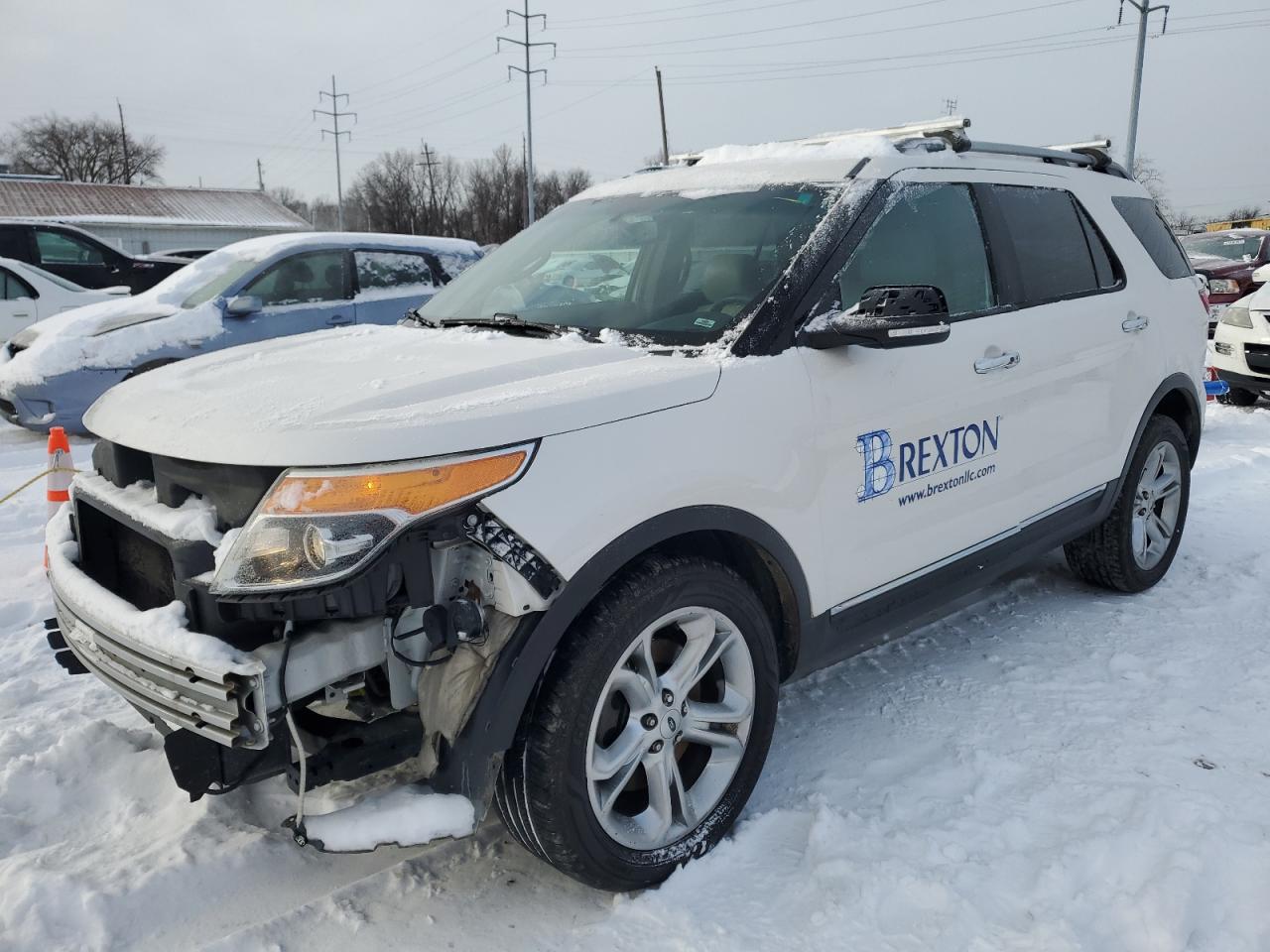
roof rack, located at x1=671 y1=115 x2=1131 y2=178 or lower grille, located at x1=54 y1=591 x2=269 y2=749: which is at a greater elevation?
roof rack, located at x1=671 y1=115 x2=1131 y2=178

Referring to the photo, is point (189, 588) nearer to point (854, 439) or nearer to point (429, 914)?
point (429, 914)

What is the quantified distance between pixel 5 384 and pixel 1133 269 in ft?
25.8

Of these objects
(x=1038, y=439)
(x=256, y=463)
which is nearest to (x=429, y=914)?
(x=256, y=463)

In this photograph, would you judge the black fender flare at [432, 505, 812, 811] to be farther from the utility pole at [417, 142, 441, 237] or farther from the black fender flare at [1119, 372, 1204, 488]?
the utility pole at [417, 142, 441, 237]

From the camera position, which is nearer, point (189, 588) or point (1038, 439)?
point (189, 588)

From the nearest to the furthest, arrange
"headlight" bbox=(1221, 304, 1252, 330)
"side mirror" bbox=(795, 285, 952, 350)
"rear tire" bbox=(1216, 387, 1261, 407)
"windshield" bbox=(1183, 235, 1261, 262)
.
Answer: "side mirror" bbox=(795, 285, 952, 350)
"headlight" bbox=(1221, 304, 1252, 330)
"rear tire" bbox=(1216, 387, 1261, 407)
"windshield" bbox=(1183, 235, 1261, 262)

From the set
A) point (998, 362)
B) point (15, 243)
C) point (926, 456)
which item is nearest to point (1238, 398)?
point (998, 362)

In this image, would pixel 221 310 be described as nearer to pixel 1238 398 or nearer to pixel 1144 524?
pixel 1144 524

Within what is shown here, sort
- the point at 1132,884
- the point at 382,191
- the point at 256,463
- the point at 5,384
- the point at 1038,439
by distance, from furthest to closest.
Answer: the point at 382,191, the point at 5,384, the point at 1038,439, the point at 1132,884, the point at 256,463

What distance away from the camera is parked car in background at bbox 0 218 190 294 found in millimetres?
12359

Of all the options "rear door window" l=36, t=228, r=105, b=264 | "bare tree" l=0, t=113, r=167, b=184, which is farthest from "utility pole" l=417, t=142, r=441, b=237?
"rear door window" l=36, t=228, r=105, b=264

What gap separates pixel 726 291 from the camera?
2898mm

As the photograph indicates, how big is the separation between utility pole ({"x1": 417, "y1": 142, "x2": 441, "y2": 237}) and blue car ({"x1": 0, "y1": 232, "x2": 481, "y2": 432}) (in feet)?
214

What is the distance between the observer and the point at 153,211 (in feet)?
148
